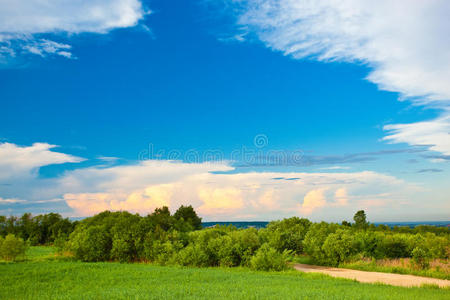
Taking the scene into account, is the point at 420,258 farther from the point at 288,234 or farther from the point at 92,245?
the point at 92,245

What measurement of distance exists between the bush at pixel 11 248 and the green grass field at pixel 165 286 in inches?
222

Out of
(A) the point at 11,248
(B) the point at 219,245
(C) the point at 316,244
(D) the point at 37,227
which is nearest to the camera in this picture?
(B) the point at 219,245

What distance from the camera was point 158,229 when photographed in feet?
93.8

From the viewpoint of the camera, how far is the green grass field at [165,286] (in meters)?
13.4

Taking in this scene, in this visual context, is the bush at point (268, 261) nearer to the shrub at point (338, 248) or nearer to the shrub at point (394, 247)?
the shrub at point (338, 248)

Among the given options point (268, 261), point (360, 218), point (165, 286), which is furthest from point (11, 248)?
point (360, 218)

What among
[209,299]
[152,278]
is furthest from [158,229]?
[209,299]

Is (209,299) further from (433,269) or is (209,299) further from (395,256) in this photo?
(395,256)

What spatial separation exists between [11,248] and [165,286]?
18333 millimetres

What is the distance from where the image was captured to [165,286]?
50.1ft

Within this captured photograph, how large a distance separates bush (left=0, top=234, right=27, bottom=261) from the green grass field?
18.5 feet

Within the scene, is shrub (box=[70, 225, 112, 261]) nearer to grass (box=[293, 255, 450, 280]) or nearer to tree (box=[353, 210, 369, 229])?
grass (box=[293, 255, 450, 280])

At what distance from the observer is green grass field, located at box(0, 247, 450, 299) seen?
13391mm

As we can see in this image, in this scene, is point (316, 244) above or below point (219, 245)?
below
